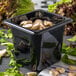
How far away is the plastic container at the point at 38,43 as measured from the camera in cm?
94

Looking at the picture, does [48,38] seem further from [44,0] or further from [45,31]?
[44,0]

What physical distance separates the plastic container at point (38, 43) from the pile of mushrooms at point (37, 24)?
0.03 m

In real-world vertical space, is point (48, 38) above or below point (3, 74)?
above

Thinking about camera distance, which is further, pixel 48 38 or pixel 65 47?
pixel 65 47

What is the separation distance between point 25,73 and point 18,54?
86mm

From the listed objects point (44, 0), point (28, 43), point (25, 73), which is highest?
point (44, 0)

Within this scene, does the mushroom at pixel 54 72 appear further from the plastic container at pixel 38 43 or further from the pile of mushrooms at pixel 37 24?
the pile of mushrooms at pixel 37 24

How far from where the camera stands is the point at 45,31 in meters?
0.91

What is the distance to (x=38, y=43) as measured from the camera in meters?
0.95

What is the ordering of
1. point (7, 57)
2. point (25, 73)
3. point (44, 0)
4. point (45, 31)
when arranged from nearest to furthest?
point (45, 31)
point (25, 73)
point (7, 57)
point (44, 0)

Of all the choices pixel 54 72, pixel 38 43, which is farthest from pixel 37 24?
pixel 54 72

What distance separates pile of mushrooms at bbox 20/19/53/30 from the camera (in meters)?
0.96

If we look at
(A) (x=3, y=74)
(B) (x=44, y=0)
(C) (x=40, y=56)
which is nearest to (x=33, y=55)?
(C) (x=40, y=56)

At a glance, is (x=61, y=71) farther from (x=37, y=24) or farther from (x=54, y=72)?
(x=37, y=24)
